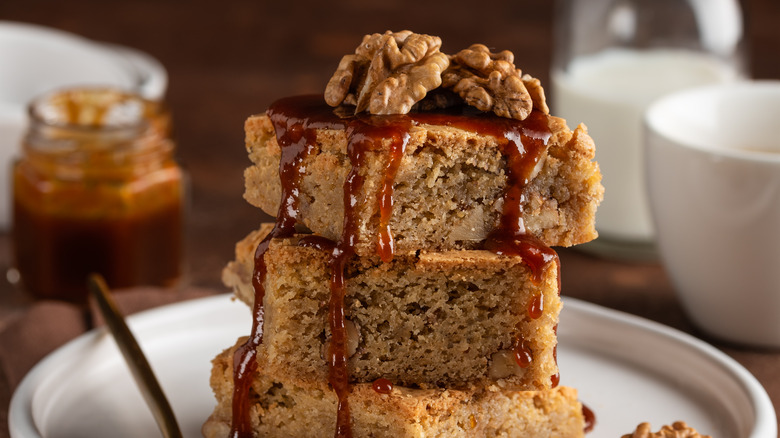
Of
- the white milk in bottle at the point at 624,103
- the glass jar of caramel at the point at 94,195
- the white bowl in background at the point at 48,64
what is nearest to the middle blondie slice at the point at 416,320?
the glass jar of caramel at the point at 94,195

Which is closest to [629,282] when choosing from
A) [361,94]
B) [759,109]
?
[759,109]

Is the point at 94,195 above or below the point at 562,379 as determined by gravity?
above

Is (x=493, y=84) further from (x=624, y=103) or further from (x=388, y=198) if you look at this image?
(x=624, y=103)

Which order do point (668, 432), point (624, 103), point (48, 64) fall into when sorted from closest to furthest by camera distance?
point (668, 432), point (624, 103), point (48, 64)

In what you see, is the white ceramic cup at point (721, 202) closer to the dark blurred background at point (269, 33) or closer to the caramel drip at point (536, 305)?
the caramel drip at point (536, 305)

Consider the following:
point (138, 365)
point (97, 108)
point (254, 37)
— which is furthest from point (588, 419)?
point (254, 37)

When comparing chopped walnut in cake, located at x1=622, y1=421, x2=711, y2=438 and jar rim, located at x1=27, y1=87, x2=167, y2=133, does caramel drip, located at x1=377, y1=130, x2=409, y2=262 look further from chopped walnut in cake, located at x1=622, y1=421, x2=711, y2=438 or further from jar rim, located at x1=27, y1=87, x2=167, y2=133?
jar rim, located at x1=27, y1=87, x2=167, y2=133

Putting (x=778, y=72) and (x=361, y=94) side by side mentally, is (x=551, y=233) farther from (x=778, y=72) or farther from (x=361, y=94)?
(x=778, y=72)
